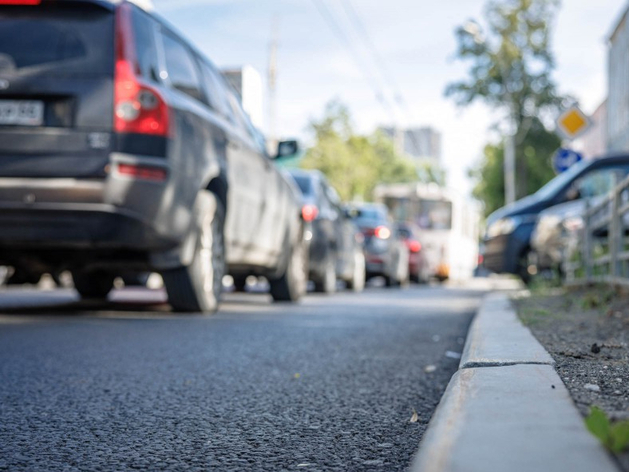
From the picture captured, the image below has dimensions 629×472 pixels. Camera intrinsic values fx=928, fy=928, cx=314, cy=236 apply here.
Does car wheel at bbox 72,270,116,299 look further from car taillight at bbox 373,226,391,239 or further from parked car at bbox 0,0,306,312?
car taillight at bbox 373,226,391,239

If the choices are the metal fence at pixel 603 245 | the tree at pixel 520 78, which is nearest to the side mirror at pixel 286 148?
the metal fence at pixel 603 245

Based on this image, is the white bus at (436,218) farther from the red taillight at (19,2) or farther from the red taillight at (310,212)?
the red taillight at (19,2)

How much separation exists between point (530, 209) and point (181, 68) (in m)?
6.54

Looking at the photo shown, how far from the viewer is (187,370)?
4.12m

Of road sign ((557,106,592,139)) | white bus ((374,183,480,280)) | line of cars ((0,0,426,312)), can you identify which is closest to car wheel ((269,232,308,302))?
line of cars ((0,0,426,312))

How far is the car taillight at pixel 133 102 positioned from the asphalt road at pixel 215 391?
1281 mm

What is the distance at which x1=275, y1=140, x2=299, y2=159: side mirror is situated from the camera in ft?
27.2

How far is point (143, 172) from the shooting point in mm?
5770

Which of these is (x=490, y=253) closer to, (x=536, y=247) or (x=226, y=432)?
(x=536, y=247)

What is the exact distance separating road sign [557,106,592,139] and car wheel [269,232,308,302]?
5.73m

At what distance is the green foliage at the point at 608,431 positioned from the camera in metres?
1.65

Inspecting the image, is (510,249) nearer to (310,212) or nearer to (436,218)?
(310,212)

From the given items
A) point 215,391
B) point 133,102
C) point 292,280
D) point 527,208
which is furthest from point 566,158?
point 215,391

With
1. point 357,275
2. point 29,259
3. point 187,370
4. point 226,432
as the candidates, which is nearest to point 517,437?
point 226,432
